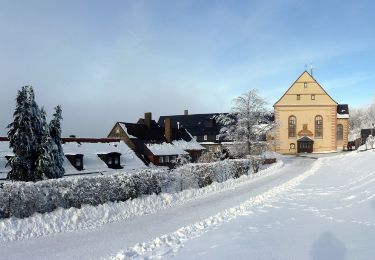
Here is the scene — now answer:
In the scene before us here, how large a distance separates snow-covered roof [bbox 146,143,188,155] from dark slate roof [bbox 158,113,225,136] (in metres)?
26.4

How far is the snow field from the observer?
12156 mm

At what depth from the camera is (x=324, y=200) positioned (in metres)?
16.5

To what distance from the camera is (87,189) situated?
15914mm

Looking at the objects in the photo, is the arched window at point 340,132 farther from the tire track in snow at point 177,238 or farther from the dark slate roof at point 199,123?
the tire track in snow at point 177,238

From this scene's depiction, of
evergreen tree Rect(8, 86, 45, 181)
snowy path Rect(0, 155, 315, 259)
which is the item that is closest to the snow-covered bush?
snowy path Rect(0, 155, 315, 259)

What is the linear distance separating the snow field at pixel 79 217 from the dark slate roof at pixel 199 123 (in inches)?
2466

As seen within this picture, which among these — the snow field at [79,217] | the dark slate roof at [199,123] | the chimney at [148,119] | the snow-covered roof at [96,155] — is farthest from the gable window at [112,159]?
the dark slate roof at [199,123]

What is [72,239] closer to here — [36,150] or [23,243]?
[23,243]

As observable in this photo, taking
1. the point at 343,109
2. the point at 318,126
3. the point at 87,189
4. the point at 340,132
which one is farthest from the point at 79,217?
the point at 343,109

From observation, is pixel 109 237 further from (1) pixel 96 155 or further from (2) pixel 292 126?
Answer: (2) pixel 292 126

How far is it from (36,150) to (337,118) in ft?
205

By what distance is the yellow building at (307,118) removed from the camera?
70.8m

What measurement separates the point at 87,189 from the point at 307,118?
202ft

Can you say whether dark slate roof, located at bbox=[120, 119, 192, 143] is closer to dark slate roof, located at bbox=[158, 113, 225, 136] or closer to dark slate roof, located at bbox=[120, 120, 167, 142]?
dark slate roof, located at bbox=[120, 120, 167, 142]
